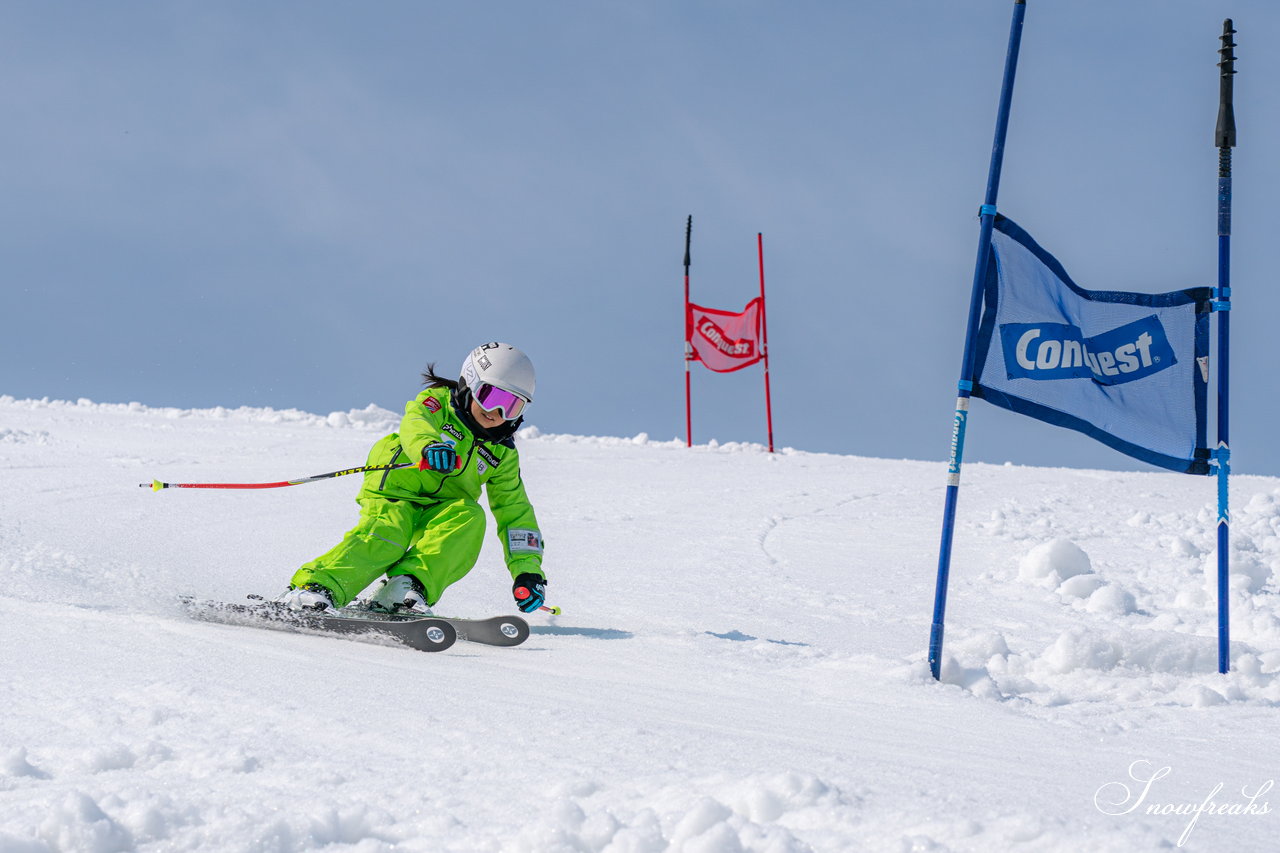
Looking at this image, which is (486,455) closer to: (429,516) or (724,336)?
(429,516)

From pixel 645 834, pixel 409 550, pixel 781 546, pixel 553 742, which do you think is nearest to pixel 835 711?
pixel 553 742

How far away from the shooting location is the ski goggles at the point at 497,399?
5.07 m

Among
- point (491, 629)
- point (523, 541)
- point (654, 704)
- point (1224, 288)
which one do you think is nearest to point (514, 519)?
point (523, 541)

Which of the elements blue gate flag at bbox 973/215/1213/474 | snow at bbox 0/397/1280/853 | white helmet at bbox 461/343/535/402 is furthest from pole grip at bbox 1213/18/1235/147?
white helmet at bbox 461/343/535/402

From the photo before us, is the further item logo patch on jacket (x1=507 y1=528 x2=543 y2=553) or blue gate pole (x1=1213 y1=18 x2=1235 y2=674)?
logo patch on jacket (x1=507 y1=528 x2=543 y2=553)

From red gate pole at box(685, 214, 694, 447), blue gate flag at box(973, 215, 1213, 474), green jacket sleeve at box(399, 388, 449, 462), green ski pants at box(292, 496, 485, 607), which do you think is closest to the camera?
blue gate flag at box(973, 215, 1213, 474)

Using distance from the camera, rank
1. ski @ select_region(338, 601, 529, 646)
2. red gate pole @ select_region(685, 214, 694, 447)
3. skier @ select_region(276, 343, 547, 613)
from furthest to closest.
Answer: red gate pole @ select_region(685, 214, 694, 447), skier @ select_region(276, 343, 547, 613), ski @ select_region(338, 601, 529, 646)

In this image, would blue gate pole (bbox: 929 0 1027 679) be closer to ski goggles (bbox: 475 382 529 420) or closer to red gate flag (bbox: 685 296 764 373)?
ski goggles (bbox: 475 382 529 420)

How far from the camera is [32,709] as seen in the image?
116 inches

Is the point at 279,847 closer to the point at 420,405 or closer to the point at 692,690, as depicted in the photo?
the point at 692,690

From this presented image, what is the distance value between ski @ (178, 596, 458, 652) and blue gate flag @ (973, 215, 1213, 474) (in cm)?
231

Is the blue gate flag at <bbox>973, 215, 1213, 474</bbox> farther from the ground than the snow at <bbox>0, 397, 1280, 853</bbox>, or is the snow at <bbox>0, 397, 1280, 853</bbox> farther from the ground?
the blue gate flag at <bbox>973, 215, 1213, 474</bbox>

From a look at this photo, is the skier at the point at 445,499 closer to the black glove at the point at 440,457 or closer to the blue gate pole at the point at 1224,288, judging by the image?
the black glove at the point at 440,457

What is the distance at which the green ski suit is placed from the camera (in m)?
4.79
